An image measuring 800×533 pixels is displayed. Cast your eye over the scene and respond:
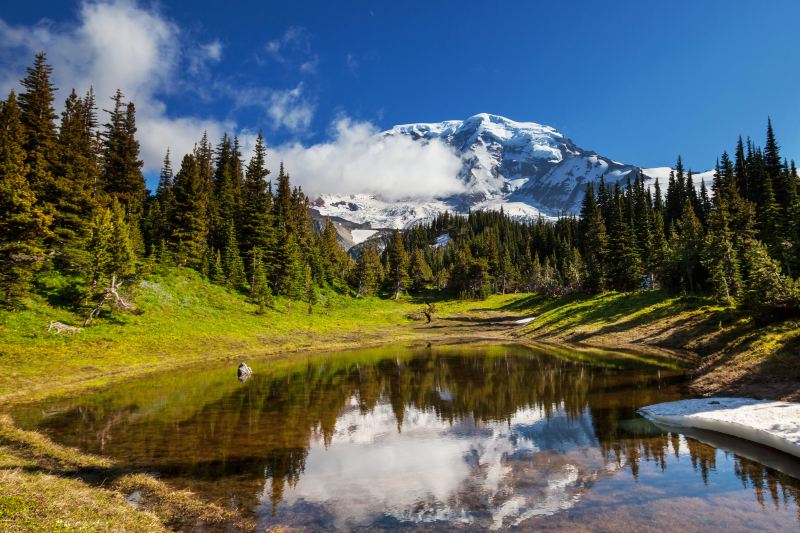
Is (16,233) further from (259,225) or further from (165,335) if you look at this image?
(259,225)

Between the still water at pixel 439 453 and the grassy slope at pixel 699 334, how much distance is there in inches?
141

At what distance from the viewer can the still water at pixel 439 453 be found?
12211 mm

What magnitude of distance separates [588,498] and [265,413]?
18.1 meters

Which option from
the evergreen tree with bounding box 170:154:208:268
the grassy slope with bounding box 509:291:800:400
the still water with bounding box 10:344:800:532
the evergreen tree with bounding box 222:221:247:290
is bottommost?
the still water with bounding box 10:344:800:532

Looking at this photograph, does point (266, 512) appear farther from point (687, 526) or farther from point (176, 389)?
point (176, 389)

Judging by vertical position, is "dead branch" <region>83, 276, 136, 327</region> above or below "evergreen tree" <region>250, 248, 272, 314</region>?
below

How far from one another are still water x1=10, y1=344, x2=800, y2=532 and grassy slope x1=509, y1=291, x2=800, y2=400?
11.7 ft

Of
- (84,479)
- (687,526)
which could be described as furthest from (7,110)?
(687,526)

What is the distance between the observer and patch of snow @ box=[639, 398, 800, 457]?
1655 centimetres

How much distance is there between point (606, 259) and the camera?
306ft

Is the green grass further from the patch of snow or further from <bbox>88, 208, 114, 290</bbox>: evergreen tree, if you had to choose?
the patch of snow

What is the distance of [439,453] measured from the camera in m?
18.0

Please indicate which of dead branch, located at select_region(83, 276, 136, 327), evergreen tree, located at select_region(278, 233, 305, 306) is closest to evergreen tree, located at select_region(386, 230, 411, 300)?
evergreen tree, located at select_region(278, 233, 305, 306)

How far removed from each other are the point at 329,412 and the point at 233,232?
61983mm
